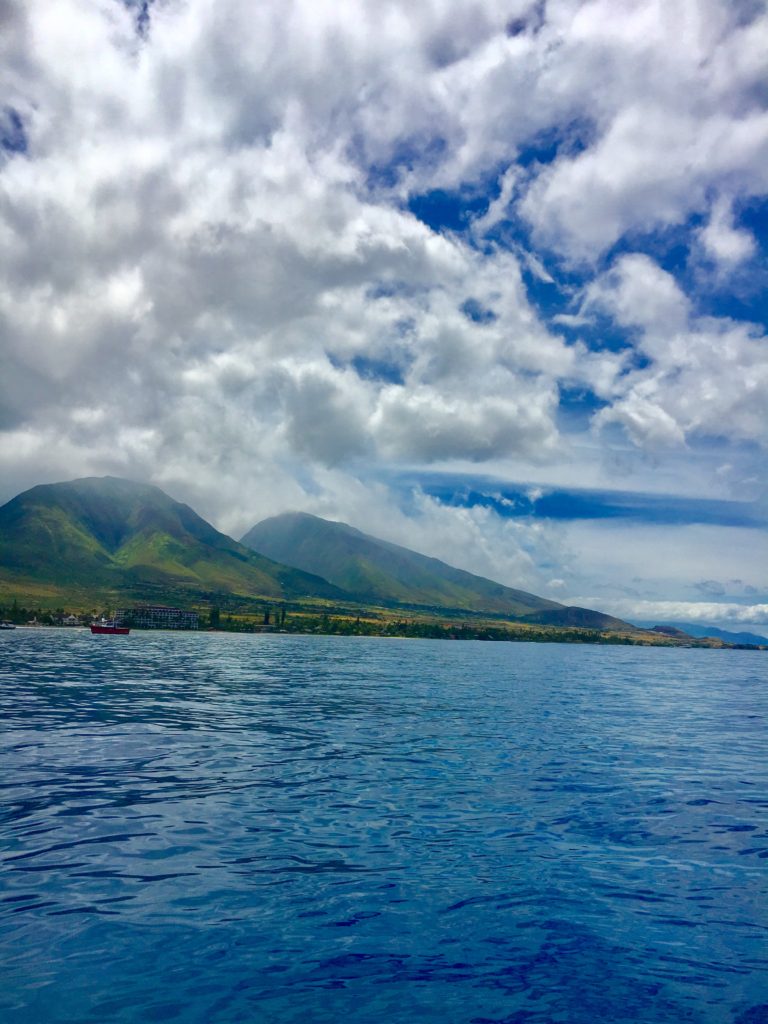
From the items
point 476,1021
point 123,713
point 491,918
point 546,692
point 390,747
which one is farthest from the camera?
point 546,692

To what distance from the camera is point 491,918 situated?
69.8ft

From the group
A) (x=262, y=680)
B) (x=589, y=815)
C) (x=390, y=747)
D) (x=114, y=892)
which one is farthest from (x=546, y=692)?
(x=114, y=892)

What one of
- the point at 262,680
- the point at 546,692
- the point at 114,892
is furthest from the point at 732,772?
the point at 262,680

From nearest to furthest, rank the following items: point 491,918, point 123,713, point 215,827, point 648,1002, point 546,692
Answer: point 648,1002 < point 491,918 < point 215,827 < point 123,713 < point 546,692

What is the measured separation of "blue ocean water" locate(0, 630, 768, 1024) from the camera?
55.2ft

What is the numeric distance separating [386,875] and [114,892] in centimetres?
900

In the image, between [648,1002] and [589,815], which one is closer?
[648,1002]

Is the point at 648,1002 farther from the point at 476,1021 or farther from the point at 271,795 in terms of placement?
the point at 271,795

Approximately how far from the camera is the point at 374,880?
78.0ft

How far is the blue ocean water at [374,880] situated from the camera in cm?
1681

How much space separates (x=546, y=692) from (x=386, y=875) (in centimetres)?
8924

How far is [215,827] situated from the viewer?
28.9 meters

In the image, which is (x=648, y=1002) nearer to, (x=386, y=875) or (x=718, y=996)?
(x=718, y=996)

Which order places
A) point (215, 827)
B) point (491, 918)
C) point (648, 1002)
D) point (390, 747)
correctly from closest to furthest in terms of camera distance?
point (648, 1002), point (491, 918), point (215, 827), point (390, 747)
